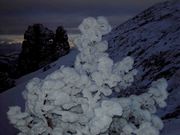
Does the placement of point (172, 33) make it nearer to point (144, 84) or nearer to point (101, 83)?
point (144, 84)

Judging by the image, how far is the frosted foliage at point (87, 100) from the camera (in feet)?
18.1

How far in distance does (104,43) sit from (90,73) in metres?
0.61

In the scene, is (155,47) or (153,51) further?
(155,47)

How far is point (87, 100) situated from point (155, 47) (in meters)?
21.3

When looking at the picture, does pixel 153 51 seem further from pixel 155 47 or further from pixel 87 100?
pixel 87 100

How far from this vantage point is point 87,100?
5.65 m

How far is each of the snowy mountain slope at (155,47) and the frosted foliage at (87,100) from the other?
5.96 meters

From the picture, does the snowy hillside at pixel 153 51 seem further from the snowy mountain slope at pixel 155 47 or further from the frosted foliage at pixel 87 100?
the frosted foliage at pixel 87 100

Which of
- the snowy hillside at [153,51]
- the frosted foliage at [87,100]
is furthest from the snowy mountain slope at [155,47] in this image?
the frosted foliage at [87,100]

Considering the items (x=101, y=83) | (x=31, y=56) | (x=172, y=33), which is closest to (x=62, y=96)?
(x=101, y=83)

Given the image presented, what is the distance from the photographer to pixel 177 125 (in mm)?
11570

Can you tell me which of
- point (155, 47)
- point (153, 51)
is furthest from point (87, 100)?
point (155, 47)

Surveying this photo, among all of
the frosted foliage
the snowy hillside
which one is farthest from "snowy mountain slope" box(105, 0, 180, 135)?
the frosted foliage

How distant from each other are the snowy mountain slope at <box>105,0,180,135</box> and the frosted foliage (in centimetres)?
596
